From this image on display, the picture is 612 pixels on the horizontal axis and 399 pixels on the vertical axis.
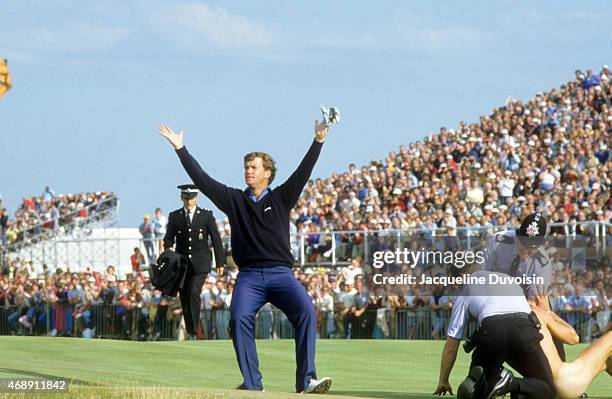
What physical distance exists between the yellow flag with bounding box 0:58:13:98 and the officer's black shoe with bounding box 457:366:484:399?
16.2 feet

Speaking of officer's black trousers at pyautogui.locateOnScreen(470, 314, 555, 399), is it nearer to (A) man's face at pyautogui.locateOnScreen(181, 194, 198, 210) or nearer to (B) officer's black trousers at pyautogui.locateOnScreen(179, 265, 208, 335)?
(B) officer's black trousers at pyautogui.locateOnScreen(179, 265, 208, 335)

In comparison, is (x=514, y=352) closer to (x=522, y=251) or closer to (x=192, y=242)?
(x=522, y=251)

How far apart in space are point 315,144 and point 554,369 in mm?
2757

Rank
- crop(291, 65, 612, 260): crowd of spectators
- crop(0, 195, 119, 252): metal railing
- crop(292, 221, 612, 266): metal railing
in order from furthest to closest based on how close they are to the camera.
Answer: crop(0, 195, 119, 252): metal railing → crop(291, 65, 612, 260): crowd of spectators → crop(292, 221, 612, 266): metal railing

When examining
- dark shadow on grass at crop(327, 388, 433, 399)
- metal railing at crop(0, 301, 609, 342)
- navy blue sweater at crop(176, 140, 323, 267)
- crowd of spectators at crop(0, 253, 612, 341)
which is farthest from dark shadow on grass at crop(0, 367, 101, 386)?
crowd of spectators at crop(0, 253, 612, 341)

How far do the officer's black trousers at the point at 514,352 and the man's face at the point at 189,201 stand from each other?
272 inches

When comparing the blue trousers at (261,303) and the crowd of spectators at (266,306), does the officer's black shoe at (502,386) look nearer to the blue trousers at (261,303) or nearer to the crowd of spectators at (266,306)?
the blue trousers at (261,303)

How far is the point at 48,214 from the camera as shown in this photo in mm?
45688

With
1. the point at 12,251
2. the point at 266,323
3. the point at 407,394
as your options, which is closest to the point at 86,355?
the point at 407,394

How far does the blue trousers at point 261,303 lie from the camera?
11.3 meters

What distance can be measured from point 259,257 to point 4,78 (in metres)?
2.86

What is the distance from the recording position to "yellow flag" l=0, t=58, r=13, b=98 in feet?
38.5

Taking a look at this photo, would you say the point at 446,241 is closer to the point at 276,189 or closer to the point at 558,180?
the point at 558,180

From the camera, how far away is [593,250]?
25281 mm
